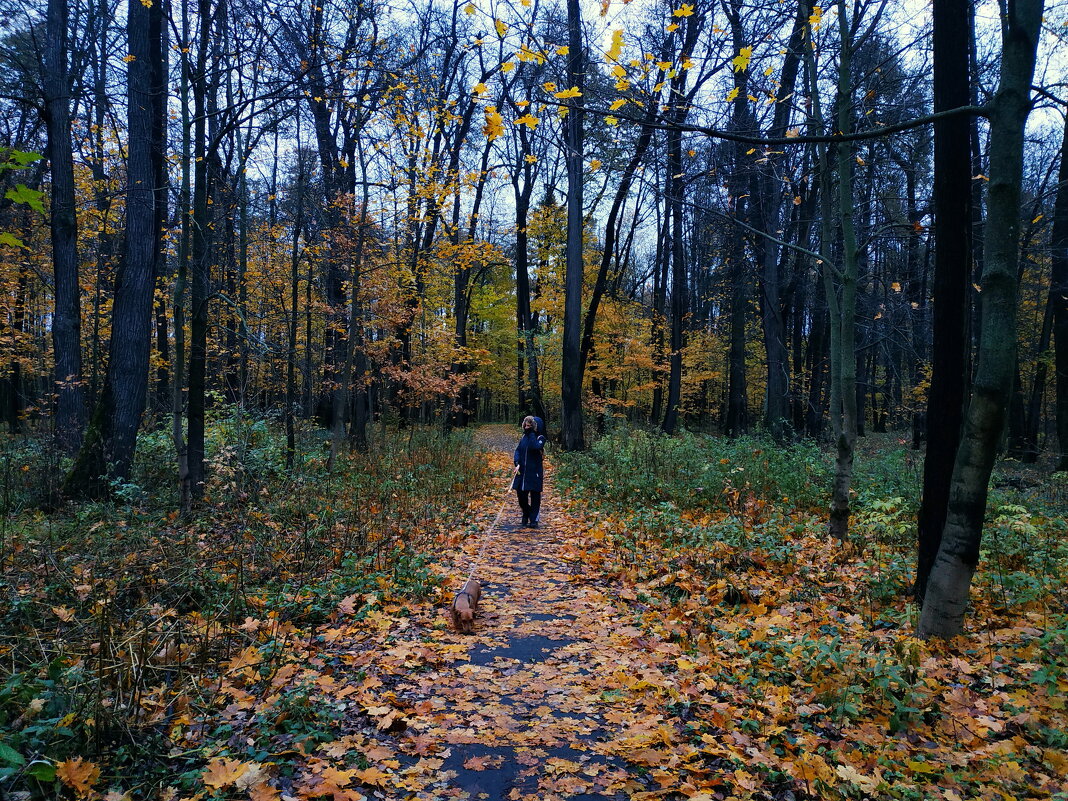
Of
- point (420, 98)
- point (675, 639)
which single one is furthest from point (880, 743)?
point (420, 98)

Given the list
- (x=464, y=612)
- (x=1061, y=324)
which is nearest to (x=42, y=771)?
(x=464, y=612)

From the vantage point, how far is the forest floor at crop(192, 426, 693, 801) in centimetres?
291

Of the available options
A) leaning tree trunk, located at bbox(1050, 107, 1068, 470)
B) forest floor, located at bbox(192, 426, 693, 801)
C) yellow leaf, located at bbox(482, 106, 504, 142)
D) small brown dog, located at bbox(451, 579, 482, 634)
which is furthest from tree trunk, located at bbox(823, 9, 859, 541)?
leaning tree trunk, located at bbox(1050, 107, 1068, 470)

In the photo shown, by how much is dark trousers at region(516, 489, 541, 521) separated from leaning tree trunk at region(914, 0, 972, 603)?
580 cm

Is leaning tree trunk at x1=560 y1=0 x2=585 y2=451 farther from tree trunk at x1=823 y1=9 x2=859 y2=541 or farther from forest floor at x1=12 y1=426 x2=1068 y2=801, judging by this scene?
tree trunk at x1=823 y1=9 x2=859 y2=541

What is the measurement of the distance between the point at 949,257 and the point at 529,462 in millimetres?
6298

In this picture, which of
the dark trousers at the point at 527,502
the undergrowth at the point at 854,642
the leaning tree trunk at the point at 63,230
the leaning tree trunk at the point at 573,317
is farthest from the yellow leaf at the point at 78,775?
the leaning tree trunk at the point at 573,317

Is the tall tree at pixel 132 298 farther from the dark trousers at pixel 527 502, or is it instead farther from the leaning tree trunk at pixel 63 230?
the dark trousers at pixel 527 502

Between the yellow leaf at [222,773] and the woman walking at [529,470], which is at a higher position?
the woman walking at [529,470]

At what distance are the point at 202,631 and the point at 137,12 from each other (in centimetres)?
1054

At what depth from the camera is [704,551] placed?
6504 mm

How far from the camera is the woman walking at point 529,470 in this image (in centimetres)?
912

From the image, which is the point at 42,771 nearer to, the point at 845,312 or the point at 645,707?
the point at 645,707

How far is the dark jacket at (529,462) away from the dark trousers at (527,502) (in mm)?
89
